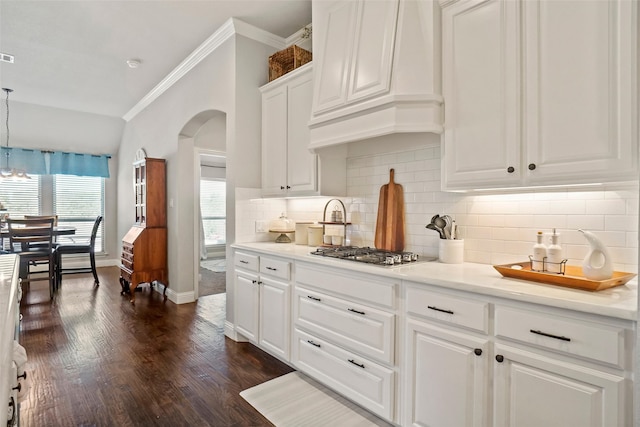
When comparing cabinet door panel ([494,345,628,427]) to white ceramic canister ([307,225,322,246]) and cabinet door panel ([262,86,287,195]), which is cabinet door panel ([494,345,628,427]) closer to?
white ceramic canister ([307,225,322,246])

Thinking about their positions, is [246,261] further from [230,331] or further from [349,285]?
[349,285]

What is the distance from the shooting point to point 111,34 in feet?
11.1

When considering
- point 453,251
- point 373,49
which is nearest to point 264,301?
point 453,251

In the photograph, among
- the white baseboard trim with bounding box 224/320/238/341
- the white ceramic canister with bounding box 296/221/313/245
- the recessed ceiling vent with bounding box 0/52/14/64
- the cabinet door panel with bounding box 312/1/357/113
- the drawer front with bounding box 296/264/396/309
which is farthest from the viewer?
the recessed ceiling vent with bounding box 0/52/14/64

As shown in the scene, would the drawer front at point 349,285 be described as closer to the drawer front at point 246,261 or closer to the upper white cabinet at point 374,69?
the drawer front at point 246,261

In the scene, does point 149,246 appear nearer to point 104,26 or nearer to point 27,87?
point 104,26

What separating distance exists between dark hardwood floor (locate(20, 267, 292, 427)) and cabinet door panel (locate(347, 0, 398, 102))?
210cm

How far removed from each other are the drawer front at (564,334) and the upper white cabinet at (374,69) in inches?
41.7

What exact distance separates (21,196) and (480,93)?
779 centimetres

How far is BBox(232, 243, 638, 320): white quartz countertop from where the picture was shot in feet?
3.98

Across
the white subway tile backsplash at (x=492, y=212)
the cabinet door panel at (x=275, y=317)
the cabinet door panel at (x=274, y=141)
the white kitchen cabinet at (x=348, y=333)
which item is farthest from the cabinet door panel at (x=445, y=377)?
the cabinet door panel at (x=274, y=141)

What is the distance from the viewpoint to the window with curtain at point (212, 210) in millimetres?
8352

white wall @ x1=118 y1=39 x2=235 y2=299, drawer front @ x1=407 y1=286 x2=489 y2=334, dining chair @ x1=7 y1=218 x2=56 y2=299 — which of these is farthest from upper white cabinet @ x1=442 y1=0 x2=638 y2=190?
dining chair @ x1=7 y1=218 x2=56 y2=299

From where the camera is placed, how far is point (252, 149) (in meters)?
3.33
